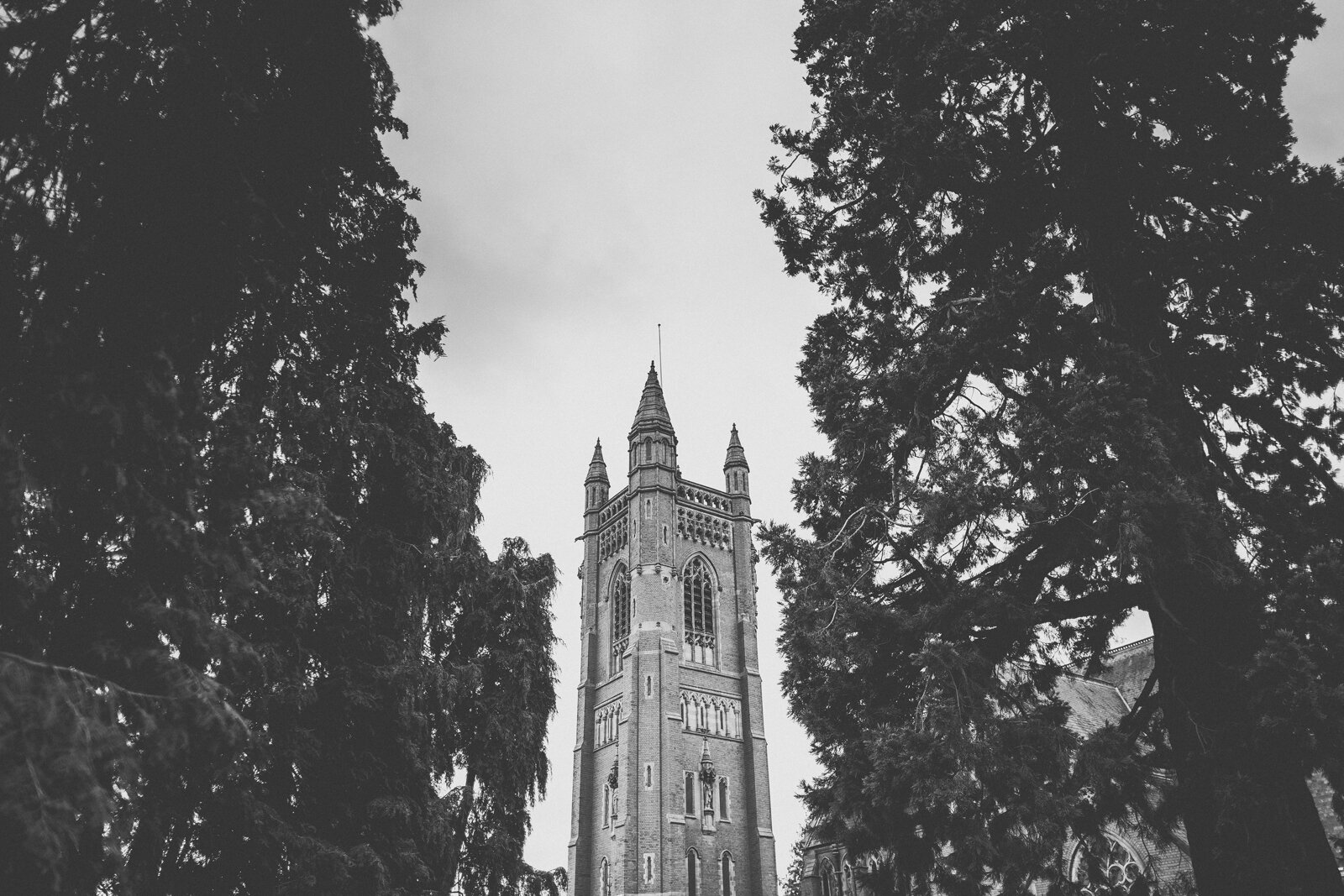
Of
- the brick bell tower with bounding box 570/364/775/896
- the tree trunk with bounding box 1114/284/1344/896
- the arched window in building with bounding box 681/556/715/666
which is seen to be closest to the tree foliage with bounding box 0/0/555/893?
the tree trunk with bounding box 1114/284/1344/896

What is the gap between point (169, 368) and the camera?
514 cm

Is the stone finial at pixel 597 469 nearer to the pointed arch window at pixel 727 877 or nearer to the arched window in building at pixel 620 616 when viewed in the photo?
the arched window in building at pixel 620 616

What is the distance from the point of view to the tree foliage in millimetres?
4625

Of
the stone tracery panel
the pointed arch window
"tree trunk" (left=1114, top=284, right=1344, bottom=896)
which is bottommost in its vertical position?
"tree trunk" (left=1114, top=284, right=1344, bottom=896)

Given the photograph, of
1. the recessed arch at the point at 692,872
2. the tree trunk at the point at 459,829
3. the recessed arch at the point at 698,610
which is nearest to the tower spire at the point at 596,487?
the recessed arch at the point at 698,610

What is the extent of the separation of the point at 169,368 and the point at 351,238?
4714 mm

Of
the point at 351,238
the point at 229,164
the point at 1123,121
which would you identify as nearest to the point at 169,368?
the point at 229,164

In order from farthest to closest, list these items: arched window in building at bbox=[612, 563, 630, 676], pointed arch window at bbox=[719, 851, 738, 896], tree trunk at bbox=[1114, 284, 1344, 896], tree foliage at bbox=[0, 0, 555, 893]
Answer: arched window in building at bbox=[612, 563, 630, 676] → pointed arch window at bbox=[719, 851, 738, 896] → tree trunk at bbox=[1114, 284, 1344, 896] → tree foliage at bbox=[0, 0, 555, 893]

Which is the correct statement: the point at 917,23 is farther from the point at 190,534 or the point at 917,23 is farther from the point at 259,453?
the point at 190,534

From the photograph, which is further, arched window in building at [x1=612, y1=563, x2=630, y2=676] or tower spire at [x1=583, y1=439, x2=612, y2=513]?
tower spire at [x1=583, y1=439, x2=612, y2=513]

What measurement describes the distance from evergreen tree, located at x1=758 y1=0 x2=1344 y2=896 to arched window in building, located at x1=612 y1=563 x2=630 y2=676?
116 ft

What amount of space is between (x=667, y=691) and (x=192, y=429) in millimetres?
36016

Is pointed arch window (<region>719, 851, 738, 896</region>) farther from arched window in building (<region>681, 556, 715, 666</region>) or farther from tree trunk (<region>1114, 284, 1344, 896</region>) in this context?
tree trunk (<region>1114, 284, 1344, 896</region>)

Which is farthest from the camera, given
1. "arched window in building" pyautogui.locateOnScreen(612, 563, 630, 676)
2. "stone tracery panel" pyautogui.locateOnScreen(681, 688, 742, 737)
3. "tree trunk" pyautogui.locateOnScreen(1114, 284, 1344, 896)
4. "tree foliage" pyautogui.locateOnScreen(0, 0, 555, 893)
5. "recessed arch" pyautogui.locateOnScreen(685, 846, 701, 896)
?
"arched window in building" pyautogui.locateOnScreen(612, 563, 630, 676)
